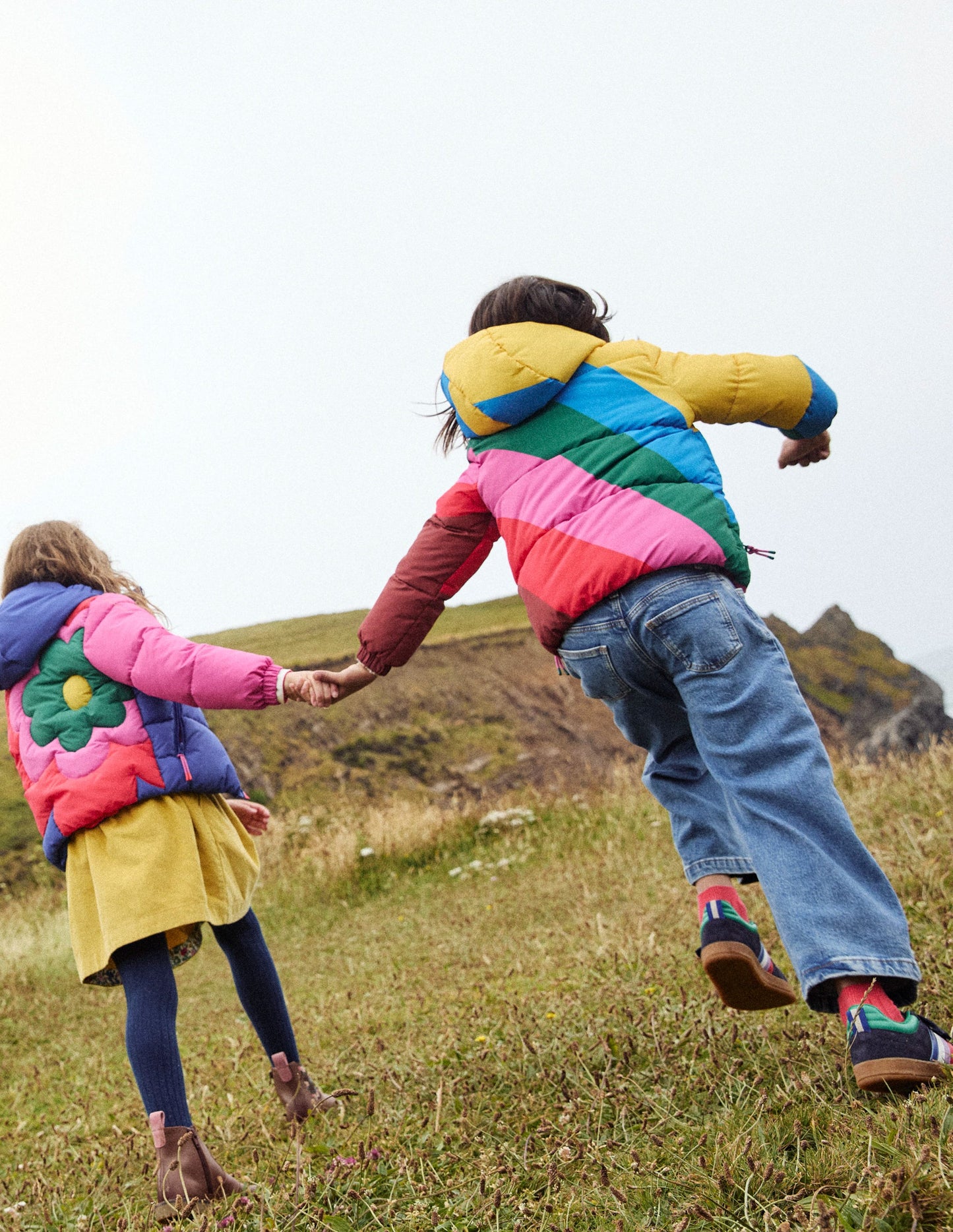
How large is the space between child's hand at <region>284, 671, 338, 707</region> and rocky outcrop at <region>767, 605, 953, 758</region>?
9543 millimetres

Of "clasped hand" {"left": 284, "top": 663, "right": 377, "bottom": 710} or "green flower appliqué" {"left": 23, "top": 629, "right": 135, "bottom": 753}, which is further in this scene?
"clasped hand" {"left": 284, "top": 663, "right": 377, "bottom": 710}

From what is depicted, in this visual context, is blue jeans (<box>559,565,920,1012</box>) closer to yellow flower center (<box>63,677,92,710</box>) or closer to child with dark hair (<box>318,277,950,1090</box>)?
child with dark hair (<box>318,277,950,1090</box>)

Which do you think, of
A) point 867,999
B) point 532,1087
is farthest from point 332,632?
point 867,999

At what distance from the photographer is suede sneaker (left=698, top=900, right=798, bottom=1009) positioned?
2.20 metres

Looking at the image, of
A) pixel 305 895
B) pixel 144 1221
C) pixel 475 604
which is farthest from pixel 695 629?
pixel 475 604

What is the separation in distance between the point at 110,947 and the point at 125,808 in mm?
350

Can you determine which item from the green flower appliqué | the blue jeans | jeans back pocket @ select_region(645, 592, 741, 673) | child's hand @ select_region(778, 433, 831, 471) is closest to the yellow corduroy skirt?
the green flower appliqué

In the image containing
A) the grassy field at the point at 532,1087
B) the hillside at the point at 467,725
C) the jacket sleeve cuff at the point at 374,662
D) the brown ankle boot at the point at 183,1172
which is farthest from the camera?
the hillside at the point at 467,725

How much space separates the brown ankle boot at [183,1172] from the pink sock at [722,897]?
50.5 inches

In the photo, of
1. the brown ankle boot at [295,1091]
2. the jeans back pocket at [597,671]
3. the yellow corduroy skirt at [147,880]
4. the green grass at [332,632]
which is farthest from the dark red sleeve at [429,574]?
the green grass at [332,632]

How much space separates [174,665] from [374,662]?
22.2 inches

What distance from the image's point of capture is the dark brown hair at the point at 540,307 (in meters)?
2.48

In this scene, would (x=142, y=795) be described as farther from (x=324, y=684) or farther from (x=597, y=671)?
(x=597, y=671)

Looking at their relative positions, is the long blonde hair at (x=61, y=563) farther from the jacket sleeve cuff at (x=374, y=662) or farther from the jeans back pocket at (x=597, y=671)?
the jeans back pocket at (x=597, y=671)
